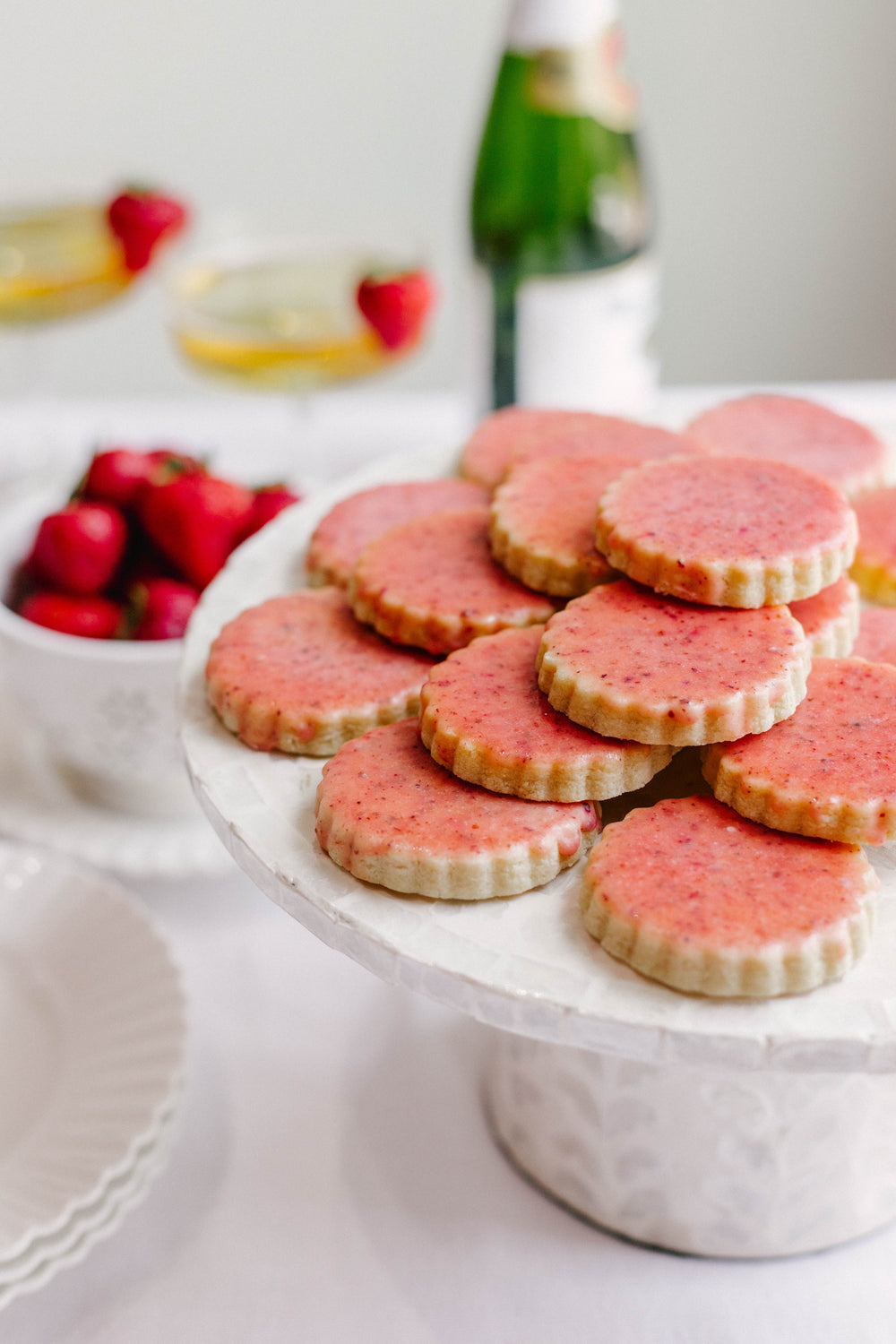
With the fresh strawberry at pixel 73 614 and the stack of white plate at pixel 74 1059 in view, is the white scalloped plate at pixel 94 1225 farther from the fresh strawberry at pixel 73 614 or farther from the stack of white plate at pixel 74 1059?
the fresh strawberry at pixel 73 614

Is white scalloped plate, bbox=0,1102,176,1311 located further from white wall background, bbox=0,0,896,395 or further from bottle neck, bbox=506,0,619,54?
white wall background, bbox=0,0,896,395

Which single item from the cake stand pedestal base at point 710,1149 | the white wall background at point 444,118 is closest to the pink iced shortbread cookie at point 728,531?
the cake stand pedestal base at point 710,1149

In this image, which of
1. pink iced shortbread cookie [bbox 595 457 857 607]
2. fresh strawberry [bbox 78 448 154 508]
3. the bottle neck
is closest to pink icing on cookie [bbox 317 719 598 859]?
pink iced shortbread cookie [bbox 595 457 857 607]

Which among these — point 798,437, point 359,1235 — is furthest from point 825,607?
point 359,1235

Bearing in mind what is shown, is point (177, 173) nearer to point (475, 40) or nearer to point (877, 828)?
point (475, 40)

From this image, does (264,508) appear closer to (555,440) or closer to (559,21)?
(555,440)
